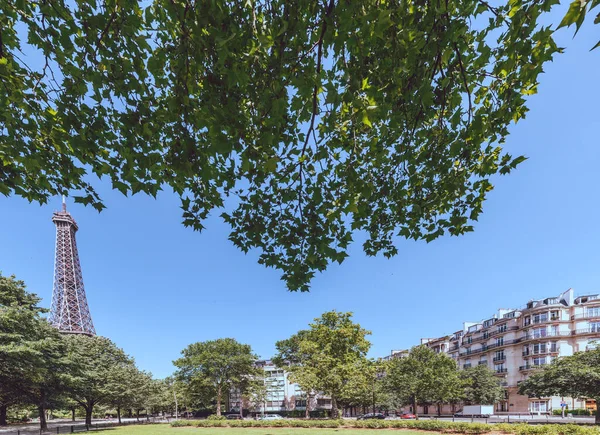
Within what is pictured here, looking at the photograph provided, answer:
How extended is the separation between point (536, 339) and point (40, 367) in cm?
6789

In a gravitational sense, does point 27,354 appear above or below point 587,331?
above

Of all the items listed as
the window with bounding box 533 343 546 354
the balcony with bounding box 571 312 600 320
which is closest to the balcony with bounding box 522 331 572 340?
the window with bounding box 533 343 546 354

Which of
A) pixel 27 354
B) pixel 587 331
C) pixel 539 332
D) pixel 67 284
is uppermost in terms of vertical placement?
pixel 67 284

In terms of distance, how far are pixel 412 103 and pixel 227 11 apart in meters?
2.86

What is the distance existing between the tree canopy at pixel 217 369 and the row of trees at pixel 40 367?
7268 mm

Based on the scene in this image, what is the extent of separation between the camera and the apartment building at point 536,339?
50125 millimetres

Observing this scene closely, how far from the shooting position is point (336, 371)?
2709 centimetres

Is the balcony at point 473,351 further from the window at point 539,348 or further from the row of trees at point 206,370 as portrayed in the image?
the row of trees at point 206,370

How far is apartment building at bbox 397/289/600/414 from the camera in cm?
5012

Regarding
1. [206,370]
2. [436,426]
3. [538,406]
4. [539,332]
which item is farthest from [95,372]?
[539,332]

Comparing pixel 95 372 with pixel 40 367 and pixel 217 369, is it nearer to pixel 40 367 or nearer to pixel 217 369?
pixel 40 367

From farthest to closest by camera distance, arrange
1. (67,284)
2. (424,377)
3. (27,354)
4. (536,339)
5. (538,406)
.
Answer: (67,284), (536,339), (538,406), (424,377), (27,354)

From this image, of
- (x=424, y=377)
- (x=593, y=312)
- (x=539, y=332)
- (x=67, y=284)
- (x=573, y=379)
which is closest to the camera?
(x=573, y=379)

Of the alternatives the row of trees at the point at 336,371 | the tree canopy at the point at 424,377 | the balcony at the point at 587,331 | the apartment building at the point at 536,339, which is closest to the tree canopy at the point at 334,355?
the row of trees at the point at 336,371
